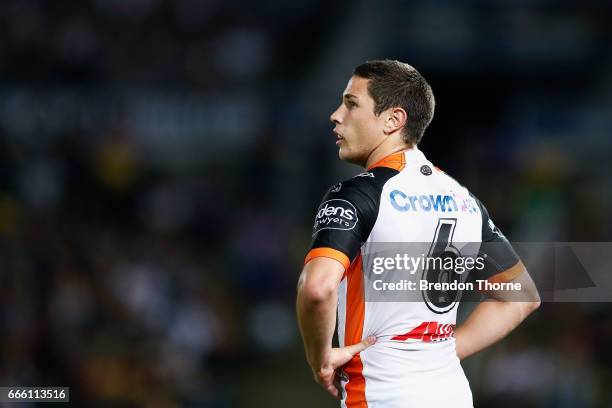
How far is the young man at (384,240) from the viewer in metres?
3.54

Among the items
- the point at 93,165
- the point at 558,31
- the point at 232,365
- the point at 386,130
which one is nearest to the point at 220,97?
the point at 93,165

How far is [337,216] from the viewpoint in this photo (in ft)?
11.6

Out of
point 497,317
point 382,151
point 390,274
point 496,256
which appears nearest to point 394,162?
point 382,151

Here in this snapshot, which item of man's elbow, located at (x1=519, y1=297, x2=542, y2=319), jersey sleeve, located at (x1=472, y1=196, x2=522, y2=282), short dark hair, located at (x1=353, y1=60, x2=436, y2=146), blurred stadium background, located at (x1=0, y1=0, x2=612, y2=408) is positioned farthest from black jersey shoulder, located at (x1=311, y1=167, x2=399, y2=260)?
blurred stadium background, located at (x1=0, y1=0, x2=612, y2=408)

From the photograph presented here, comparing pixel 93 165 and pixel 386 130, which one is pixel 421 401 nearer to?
pixel 386 130

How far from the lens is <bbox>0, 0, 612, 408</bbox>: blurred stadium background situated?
32.2 feet

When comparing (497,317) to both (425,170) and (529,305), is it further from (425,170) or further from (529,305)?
(425,170)

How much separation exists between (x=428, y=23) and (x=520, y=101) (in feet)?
6.49

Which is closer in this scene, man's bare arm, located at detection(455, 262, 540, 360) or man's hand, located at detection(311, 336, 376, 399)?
man's hand, located at detection(311, 336, 376, 399)

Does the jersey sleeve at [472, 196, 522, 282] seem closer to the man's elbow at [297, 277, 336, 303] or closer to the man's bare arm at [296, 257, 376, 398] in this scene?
the man's bare arm at [296, 257, 376, 398]

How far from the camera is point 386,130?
3.90 m

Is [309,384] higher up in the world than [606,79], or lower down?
lower down

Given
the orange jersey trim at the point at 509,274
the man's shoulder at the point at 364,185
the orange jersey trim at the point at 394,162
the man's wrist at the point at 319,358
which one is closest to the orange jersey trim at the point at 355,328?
the man's wrist at the point at 319,358

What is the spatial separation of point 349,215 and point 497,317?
1040mm
